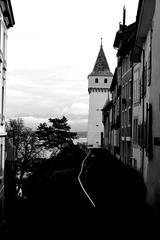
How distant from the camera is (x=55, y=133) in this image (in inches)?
3465

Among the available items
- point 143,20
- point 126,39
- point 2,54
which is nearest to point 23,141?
point 126,39

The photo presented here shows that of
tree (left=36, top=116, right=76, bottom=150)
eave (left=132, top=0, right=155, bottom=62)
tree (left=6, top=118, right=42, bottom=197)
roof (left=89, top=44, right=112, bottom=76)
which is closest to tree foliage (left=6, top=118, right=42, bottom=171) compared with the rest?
tree (left=6, top=118, right=42, bottom=197)

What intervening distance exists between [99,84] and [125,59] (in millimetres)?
73339

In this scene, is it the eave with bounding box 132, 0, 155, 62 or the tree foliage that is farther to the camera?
the tree foliage

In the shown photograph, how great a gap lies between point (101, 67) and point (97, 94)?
801 cm

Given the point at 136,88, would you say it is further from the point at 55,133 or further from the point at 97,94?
the point at 97,94

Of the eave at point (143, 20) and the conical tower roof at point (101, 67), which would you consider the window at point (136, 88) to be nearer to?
the eave at point (143, 20)

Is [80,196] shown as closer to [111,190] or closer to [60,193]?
[60,193]

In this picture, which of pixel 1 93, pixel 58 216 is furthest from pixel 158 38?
pixel 1 93

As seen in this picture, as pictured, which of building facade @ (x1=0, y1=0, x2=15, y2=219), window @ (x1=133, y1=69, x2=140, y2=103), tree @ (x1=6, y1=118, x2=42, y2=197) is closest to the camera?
building facade @ (x1=0, y1=0, x2=15, y2=219)

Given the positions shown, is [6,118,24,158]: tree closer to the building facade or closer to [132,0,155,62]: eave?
the building facade

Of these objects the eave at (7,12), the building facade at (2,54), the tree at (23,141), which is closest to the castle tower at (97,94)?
the tree at (23,141)

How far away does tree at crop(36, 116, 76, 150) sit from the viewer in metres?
85.2

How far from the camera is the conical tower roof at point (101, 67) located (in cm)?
10781
